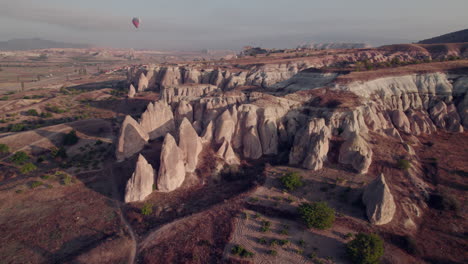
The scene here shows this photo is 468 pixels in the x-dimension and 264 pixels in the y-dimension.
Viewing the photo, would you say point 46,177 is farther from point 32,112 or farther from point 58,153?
point 32,112

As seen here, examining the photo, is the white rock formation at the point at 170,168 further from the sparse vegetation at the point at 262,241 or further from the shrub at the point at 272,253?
the shrub at the point at 272,253

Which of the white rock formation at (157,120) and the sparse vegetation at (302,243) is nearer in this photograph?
the sparse vegetation at (302,243)

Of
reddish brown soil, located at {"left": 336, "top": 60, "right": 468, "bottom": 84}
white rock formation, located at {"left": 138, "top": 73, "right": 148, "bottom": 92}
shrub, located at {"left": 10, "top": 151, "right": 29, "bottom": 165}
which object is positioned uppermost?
reddish brown soil, located at {"left": 336, "top": 60, "right": 468, "bottom": 84}

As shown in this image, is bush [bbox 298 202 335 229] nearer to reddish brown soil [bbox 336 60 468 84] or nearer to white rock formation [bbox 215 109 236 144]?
white rock formation [bbox 215 109 236 144]

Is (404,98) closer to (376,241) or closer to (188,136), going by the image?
(376,241)

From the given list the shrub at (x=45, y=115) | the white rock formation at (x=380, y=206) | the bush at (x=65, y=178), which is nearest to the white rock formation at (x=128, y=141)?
the bush at (x=65, y=178)

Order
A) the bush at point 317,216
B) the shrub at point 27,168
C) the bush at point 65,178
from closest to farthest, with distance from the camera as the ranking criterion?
the bush at point 317,216 → the bush at point 65,178 → the shrub at point 27,168

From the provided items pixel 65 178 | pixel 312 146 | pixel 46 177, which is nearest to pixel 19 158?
pixel 46 177

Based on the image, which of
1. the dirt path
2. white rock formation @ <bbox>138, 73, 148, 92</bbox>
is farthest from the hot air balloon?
the dirt path
